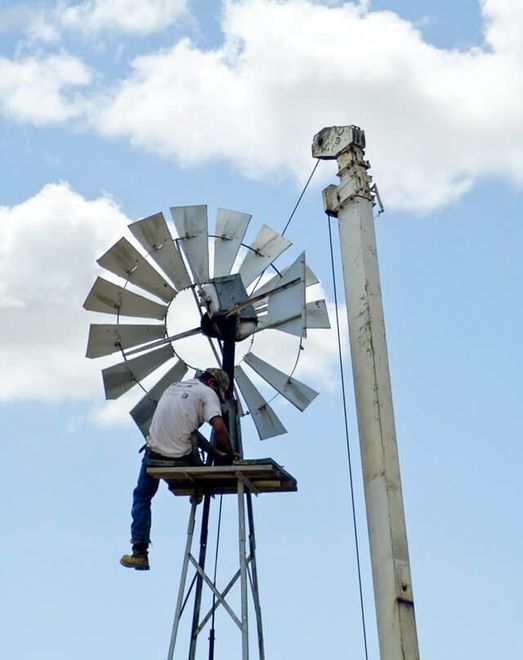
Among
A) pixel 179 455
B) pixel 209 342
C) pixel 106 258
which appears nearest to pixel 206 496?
pixel 179 455

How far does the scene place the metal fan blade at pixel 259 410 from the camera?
10.9 m

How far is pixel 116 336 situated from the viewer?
10789mm

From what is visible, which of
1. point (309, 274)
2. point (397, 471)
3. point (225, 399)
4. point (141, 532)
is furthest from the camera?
point (309, 274)

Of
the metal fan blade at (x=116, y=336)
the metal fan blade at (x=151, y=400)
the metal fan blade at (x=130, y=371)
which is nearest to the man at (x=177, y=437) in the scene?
the metal fan blade at (x=151, y=400)

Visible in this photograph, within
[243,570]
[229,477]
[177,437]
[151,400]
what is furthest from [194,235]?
[243,570]

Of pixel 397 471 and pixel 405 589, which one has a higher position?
pixel 397 471

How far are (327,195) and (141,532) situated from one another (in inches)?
134

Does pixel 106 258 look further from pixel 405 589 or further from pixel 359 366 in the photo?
pixel 405 589

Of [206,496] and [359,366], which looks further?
[206,496]

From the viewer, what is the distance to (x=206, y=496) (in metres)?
10.2

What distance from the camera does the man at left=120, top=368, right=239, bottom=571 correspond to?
32.0 feet

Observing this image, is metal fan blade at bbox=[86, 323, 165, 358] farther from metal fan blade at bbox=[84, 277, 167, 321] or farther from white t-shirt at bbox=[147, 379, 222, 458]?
white t-shirt at bbox=[147, 379, 222, 458]

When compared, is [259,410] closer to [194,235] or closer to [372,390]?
[194,235]

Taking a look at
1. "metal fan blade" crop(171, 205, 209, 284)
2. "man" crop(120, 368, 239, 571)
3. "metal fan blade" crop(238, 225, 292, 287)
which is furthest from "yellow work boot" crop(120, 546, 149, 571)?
"metal fan blade" crop(238, 225, 292, 287)
